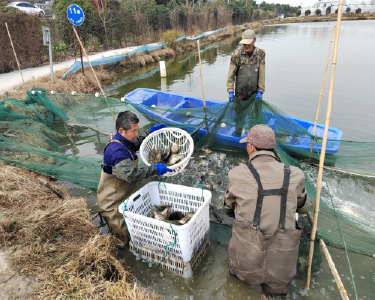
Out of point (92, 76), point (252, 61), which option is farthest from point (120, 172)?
point (92, 76)

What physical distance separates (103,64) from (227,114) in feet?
31.1

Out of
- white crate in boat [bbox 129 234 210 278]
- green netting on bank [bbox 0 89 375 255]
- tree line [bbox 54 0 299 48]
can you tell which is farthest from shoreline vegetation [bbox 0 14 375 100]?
white crate in boat [bbox 129 234 210 278]

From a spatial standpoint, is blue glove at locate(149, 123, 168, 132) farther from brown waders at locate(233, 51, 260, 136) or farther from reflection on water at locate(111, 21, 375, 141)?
reflection on water at locate(111, 21, 375, 141)

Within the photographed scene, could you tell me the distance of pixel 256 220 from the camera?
6.91 feet

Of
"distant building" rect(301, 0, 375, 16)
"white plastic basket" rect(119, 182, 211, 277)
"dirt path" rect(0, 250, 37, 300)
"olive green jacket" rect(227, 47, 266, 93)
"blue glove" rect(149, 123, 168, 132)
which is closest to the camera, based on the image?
"dirt path" rect(0, 250, 37, 300)

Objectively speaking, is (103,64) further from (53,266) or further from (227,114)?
(53,266)

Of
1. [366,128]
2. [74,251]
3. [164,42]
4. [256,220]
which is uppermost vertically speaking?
[164,42]

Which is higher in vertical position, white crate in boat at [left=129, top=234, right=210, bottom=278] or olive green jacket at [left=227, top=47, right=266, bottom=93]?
olive green jacket at [left=227, top=47, right=266, bottom=93]

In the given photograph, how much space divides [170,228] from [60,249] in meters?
1.22

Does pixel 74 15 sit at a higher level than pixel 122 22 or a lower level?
lower

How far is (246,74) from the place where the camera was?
16.8ft

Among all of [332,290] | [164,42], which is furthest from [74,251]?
[164,42]

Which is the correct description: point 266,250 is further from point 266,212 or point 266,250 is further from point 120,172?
point 120,172

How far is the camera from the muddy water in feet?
8.76
